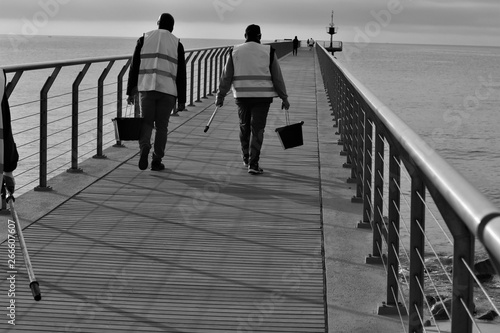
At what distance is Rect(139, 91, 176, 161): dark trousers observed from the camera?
29.6ft

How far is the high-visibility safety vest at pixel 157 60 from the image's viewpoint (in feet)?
29.1

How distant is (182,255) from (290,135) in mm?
3719

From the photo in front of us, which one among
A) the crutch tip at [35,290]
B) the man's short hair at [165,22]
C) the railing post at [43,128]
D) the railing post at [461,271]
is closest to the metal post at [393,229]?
the crutch tip at [35,290]

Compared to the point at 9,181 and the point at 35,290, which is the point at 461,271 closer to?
the point at 35,290

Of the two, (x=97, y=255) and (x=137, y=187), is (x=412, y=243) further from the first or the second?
(x=137, y=187)

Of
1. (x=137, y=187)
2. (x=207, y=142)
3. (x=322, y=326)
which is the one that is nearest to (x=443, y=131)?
(x=207, y=142)

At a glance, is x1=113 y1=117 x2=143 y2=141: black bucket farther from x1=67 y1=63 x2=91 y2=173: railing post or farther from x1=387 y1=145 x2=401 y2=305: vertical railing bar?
x1=387 y1=145 x2=401 y2=305: vertical railing bar

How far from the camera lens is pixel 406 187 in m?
25.5

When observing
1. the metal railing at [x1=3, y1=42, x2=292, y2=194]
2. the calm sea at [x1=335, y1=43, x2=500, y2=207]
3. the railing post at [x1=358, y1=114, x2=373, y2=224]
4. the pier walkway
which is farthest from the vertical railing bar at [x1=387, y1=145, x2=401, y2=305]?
the calm sea at [x1=335, y1=43, x2=500, y2=207]

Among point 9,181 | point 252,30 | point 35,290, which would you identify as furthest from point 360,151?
point 35,290

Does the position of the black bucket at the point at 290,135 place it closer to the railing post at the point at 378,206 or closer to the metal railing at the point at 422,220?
the metal railing at the point at 422,220

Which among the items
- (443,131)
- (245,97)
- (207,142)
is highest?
(245,97)

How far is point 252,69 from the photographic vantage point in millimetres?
9055

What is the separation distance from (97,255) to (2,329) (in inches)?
55.7
